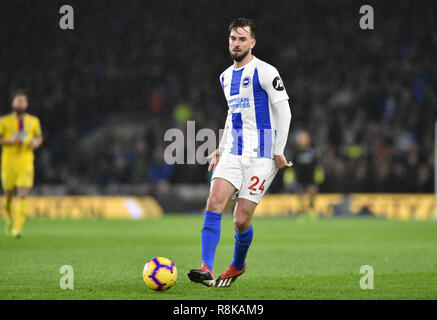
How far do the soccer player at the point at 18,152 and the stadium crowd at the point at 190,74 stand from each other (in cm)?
938

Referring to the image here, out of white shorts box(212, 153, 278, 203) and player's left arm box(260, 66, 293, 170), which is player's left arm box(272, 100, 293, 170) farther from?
white shorts box(212, 153, 278, 203)

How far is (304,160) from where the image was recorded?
785 inches

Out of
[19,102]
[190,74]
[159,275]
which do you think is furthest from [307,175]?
[159,275]

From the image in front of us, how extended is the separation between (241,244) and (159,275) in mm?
864

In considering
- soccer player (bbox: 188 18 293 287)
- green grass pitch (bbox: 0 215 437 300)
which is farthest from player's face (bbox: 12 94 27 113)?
soccer player (bbox: 188 18 293 287)

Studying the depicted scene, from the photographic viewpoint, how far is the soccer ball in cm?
586

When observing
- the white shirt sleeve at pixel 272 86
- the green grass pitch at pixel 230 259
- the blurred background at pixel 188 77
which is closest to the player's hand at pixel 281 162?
the white shirt sleeve at pixel 272 86

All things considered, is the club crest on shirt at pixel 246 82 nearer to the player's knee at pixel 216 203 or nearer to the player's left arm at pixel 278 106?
the player's left arm at pixel 278 106

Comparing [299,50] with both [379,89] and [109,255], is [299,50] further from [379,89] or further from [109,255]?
[109,255]
